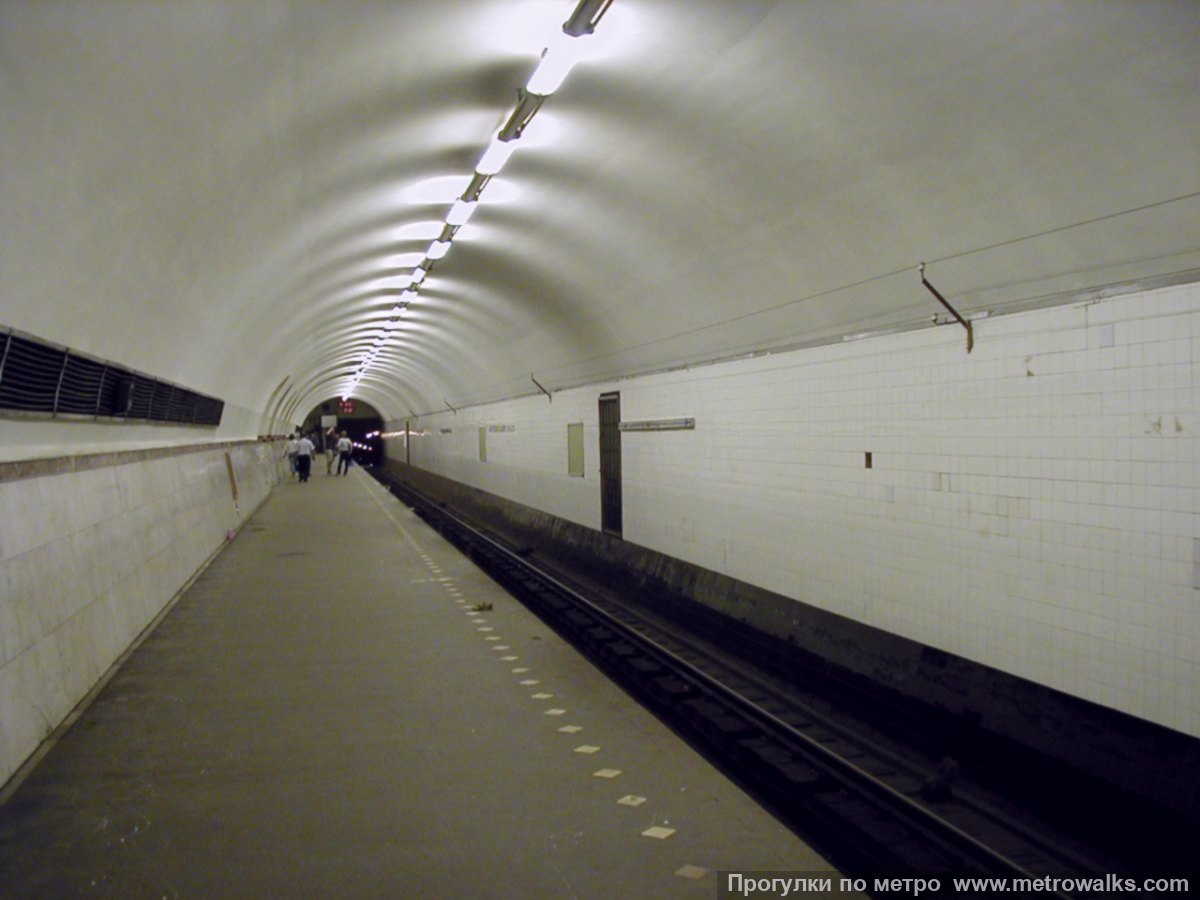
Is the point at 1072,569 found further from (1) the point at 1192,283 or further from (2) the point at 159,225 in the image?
(2) the point at 159,225

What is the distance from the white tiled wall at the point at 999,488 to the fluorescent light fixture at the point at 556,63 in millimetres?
2682

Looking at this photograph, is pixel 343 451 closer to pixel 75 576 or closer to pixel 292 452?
pixel 292 452

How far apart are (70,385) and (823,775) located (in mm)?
5395

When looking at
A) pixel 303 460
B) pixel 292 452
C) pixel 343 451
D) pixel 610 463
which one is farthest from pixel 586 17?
pixel 292 452

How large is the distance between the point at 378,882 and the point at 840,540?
439cm

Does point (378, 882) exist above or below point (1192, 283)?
below

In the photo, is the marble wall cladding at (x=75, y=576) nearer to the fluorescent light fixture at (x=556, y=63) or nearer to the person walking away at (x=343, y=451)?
the fluorescent light fixture at (x=556, y=63)

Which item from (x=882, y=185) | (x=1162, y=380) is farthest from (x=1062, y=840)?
(x=882, y=185)

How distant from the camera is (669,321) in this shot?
32.1ft

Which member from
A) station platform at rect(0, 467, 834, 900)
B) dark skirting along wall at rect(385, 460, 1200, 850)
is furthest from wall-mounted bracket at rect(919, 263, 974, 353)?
station platform at rect(0, 467, 834, 900)

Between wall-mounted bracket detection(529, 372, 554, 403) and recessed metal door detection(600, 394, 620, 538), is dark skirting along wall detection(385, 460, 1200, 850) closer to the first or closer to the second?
recessed metal door detection(600, 394, 620, 538)

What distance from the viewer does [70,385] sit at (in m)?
6.60

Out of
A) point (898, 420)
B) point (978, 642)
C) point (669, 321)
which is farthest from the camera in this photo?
point (669, 321)

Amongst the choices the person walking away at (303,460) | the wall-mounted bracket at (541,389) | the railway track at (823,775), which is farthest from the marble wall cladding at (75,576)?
the person walking away at (303,460)
